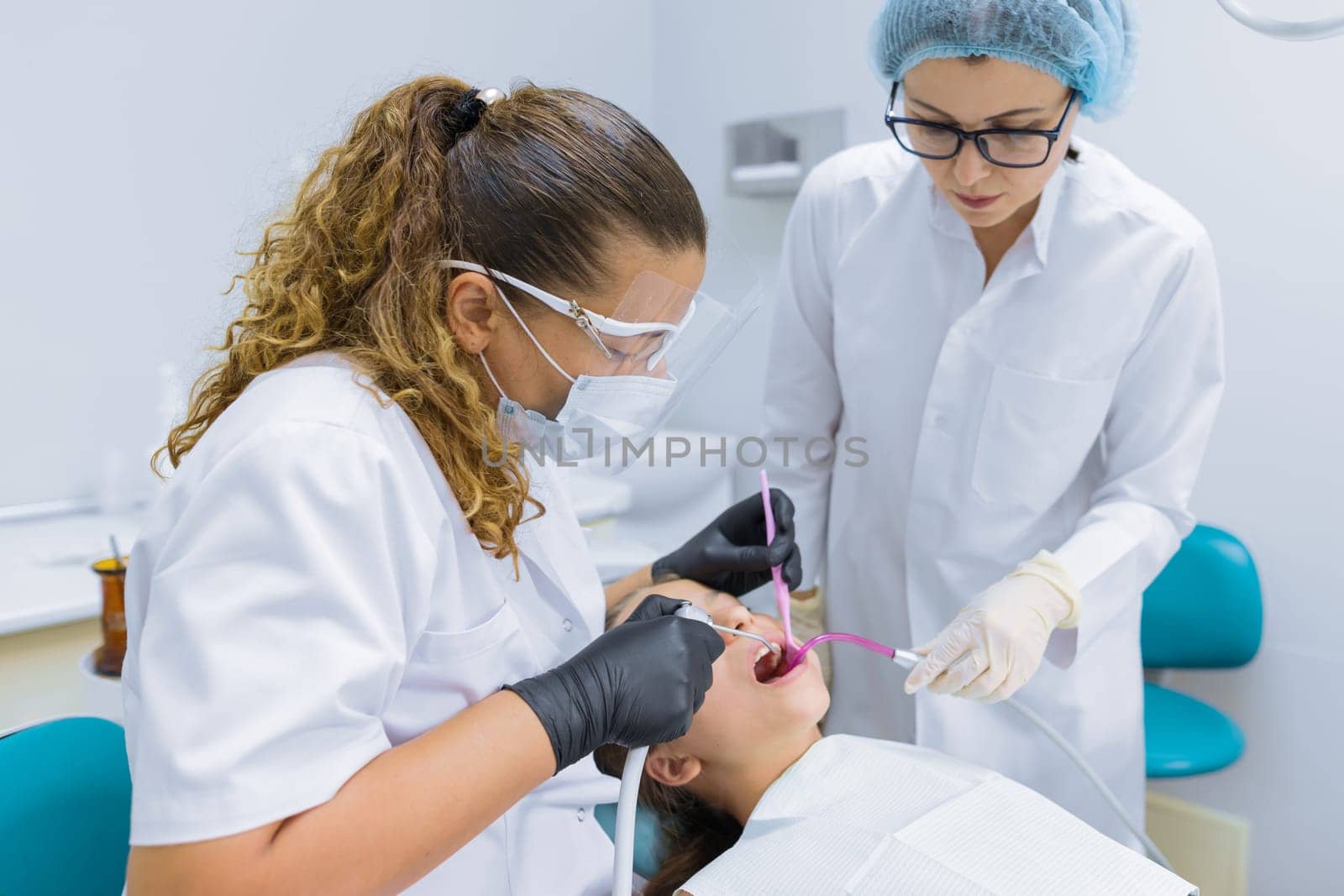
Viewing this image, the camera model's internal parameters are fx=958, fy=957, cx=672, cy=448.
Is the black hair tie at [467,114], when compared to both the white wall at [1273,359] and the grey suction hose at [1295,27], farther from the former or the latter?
the white wall at [1273,359]

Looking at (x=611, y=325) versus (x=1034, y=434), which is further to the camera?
(x=1034, y=434)

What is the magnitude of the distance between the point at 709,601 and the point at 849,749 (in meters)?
0.28

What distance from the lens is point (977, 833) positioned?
1092 millimetres

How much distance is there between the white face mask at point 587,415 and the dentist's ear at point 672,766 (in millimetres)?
516

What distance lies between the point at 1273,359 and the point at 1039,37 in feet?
3.92

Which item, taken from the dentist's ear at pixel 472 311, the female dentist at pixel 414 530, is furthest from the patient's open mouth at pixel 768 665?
the dentist's ear at pixel 472 311

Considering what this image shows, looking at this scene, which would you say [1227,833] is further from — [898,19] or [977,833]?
[898,19]

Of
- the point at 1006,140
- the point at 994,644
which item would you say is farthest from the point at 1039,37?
the point at 994,644

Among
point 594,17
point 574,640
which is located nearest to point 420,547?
point 574,640

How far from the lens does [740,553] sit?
4.54 feet

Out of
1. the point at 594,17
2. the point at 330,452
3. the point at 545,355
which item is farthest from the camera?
the point at 594,17

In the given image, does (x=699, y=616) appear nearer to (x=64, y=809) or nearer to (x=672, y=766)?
(x=672, y=766)

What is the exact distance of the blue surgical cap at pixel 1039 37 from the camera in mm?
1128

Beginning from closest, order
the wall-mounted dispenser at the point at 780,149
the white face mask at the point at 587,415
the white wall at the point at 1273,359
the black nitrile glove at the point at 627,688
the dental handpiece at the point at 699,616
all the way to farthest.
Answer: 1. the black nitrile glove at the point at 627,688
2. the white face mask at the point at 587,415
3. the dental handpiece at the point at 699,616
4. the white wall at the point at 1273,359
5. the wall-mounted dispenser at the point at 780,149
